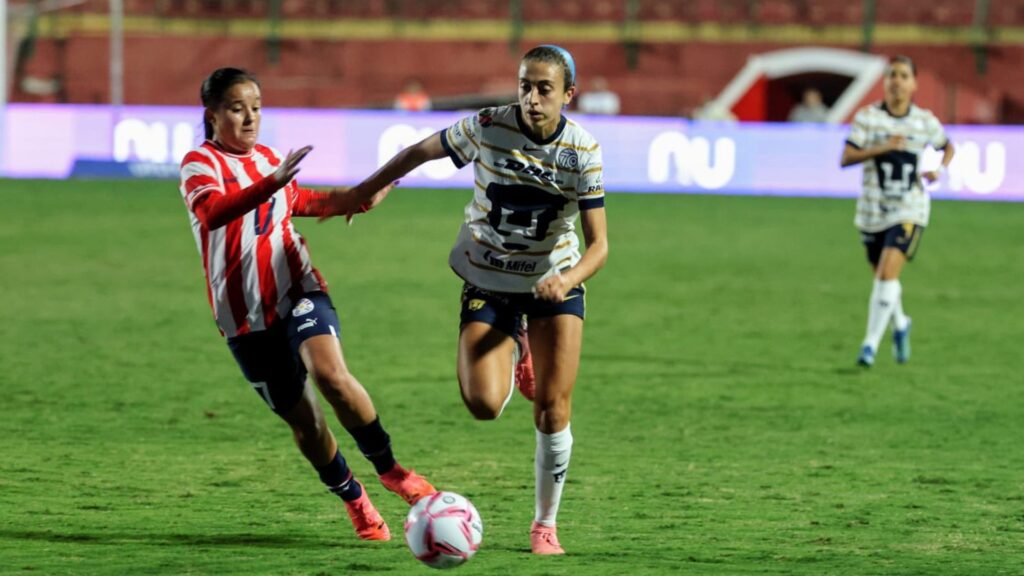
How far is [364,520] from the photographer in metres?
6.19

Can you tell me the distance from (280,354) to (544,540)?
1246 mm

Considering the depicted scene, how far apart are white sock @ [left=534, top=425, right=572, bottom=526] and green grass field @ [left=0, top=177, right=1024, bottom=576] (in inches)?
7.0

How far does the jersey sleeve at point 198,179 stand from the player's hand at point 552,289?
1.29 meters

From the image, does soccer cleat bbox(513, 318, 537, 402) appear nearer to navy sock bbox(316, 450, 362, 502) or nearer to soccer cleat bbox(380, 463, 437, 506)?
soccer cleat bbox(380, 463, 437, 506)

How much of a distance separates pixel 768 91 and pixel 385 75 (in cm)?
934

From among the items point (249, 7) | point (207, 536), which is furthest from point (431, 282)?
point (249, 7)

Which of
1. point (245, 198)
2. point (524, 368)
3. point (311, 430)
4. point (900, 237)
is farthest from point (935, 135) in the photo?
point (245, 198)

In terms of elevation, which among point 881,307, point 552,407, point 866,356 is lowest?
point 866,356

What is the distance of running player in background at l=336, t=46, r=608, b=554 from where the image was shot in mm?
5852

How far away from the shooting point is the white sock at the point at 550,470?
5.97 m

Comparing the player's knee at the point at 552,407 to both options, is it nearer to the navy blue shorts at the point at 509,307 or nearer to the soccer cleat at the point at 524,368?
the navy blue shorts at the point at 509,307

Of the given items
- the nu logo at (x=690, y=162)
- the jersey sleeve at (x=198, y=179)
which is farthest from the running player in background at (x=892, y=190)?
the nu logo at (x=690, y=162)

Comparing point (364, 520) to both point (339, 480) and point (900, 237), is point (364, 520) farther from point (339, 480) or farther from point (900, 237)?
point (900, 237)

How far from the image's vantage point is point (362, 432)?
6109mm
